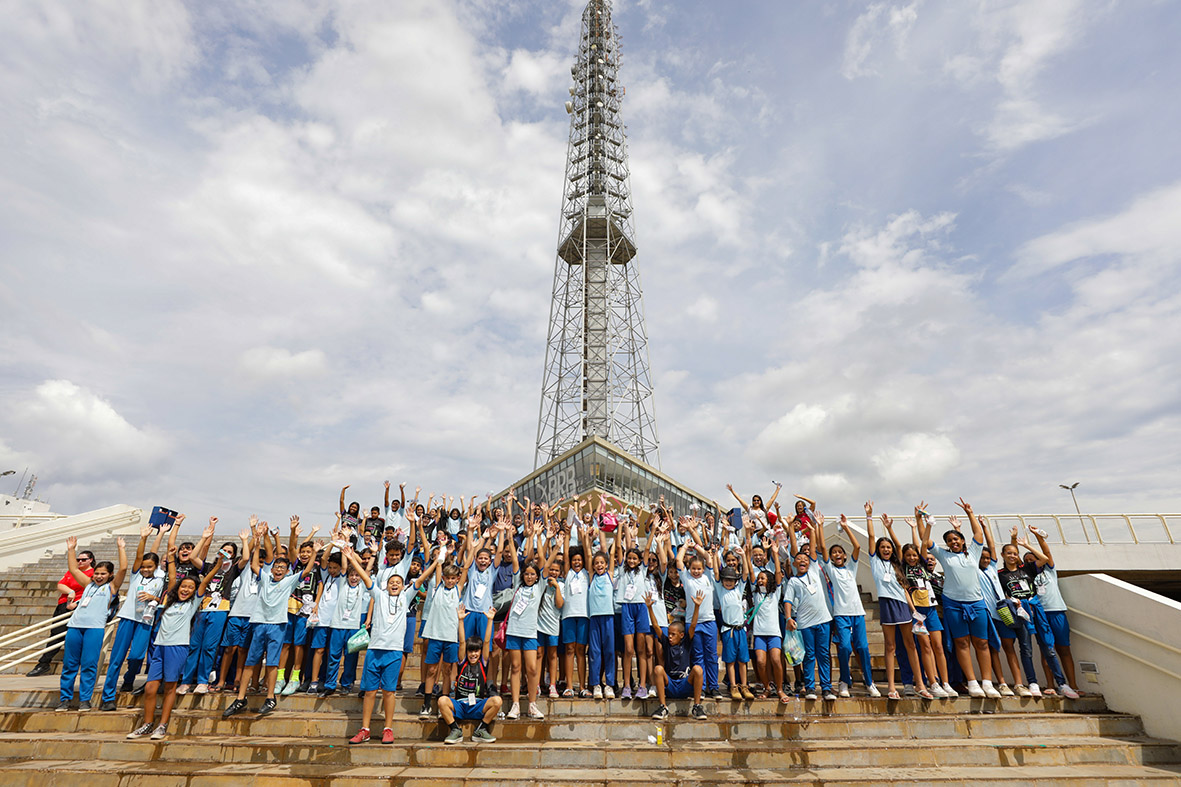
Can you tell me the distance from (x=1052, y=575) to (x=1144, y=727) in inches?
64.5

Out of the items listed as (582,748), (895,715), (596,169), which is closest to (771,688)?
(895,715)

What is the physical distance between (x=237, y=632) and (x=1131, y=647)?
410 inches

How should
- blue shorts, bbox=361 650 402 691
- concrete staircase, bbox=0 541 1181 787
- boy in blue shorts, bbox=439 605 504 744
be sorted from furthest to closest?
1. blue shorts, bbox=361 650 402 691
2. boy in blue shorts, bbox=439 605 504 744
3. concrete staircase, bbox=0 541 1181 787

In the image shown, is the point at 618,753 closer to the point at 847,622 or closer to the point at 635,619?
the point at 635,619

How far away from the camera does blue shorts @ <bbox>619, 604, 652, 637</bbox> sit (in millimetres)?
6316

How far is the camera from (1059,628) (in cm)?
646

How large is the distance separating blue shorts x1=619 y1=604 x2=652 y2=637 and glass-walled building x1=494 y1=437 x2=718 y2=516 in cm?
1782

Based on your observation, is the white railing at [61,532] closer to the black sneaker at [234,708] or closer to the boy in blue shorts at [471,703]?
the black sneaker at [234,708]

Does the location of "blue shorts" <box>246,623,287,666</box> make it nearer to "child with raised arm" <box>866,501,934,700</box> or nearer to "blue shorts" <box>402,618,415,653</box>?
"blue shorts" <box>402,618,415,653</box>

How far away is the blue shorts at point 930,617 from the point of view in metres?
6.21

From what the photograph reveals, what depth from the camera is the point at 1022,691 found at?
6109mm

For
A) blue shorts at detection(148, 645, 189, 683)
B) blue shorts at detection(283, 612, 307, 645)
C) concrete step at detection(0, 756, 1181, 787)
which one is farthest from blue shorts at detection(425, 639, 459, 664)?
blue shorts at detection(148, 645, 189, 683)

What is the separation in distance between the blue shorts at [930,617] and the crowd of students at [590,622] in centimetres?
2

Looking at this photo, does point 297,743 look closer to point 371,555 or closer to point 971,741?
point 371,555
